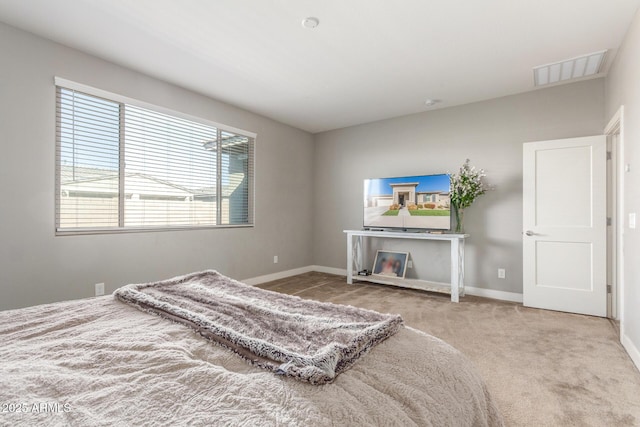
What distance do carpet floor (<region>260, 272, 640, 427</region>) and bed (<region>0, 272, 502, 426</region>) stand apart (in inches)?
40.0

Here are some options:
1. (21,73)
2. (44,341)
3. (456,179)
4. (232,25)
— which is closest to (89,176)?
(21,73)

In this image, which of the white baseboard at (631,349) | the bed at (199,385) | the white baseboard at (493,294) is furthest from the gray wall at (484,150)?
the bed at (199,385)

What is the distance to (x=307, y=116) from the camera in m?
4.89

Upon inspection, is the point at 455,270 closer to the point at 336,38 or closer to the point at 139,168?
the point at 336,38

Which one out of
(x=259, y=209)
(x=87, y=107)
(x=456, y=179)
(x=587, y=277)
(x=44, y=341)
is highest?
(x=87, y=107)

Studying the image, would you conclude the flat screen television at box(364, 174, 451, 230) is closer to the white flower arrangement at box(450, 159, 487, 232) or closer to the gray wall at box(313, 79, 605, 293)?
the white flower arrangement at box(450, 159, 487, 232)

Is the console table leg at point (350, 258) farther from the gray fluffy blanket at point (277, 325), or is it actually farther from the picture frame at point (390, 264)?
the gray fluffy blanket at point (277, 325)

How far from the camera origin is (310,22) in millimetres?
2473

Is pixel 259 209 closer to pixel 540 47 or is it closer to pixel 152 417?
pixel 540 47

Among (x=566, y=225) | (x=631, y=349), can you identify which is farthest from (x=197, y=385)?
(x=566, y=225)

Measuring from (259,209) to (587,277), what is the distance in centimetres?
420

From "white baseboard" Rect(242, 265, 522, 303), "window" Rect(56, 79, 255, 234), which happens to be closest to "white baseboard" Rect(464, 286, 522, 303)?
"white baseboard" Rect(242, 265, 522, 303)

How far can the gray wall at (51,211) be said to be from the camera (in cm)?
254

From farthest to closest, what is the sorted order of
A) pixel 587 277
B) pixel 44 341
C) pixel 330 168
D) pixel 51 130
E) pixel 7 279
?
pixel 330 168
pixel 587 277
pixel 51 130
pixel 7 279
pixel 44 341
